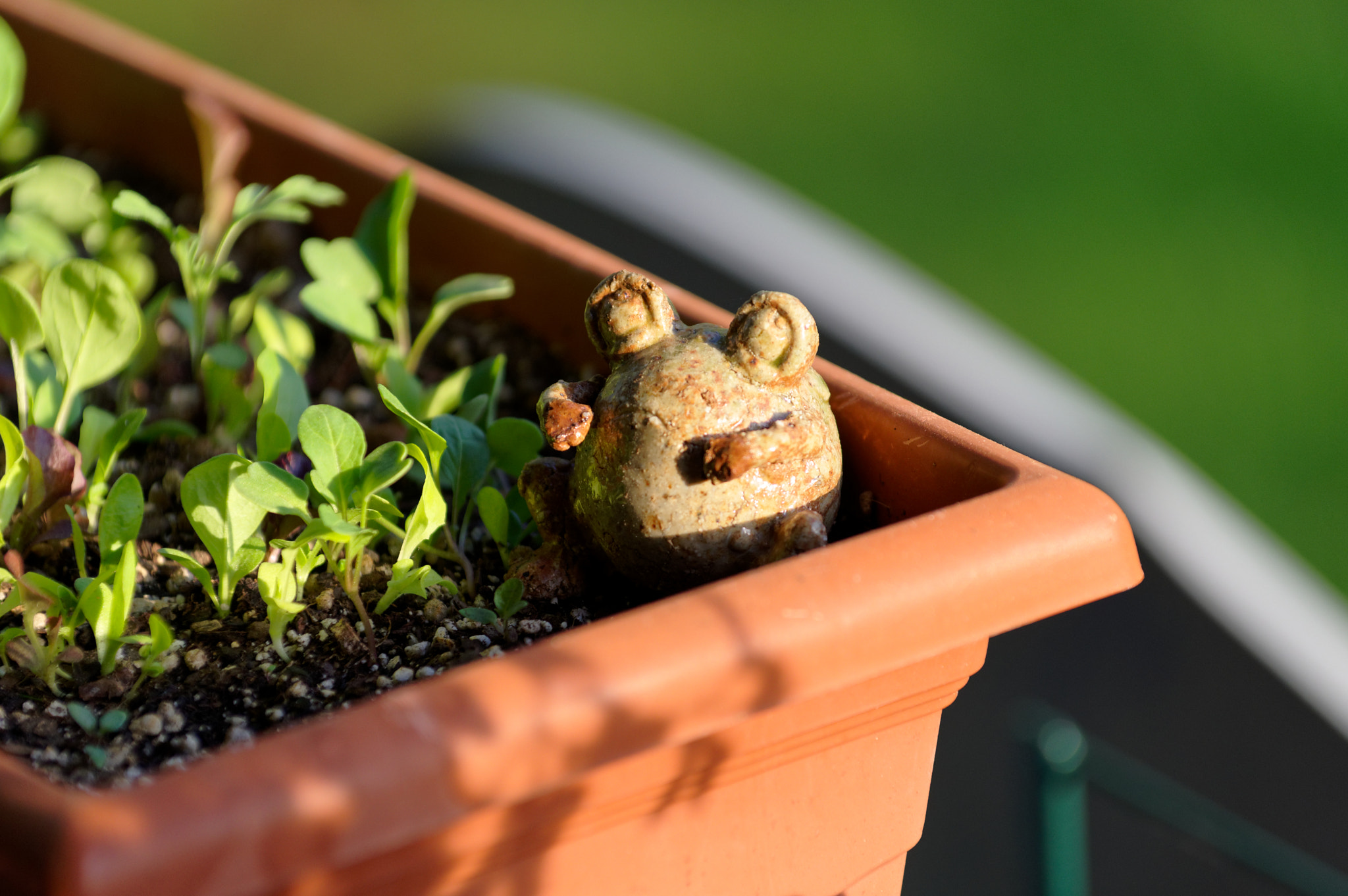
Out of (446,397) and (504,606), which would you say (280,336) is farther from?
(504,606)

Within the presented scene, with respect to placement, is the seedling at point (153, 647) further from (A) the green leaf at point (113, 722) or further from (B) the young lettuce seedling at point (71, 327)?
(B) the young lettuce seedling at point (71, 327)

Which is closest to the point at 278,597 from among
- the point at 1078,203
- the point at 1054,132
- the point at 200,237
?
the point at 200,237

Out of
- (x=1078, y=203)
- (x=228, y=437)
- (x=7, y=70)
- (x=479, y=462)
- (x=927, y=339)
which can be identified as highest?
(x=7, y=70)

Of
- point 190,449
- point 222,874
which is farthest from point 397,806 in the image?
point 190,449

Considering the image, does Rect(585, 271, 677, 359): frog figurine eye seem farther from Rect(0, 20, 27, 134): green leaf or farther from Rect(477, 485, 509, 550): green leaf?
Rect(0, 20, 27, 134): green leaf

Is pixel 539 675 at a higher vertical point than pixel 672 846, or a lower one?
higher

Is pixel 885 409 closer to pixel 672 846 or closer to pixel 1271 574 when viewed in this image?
pixel 672 846
